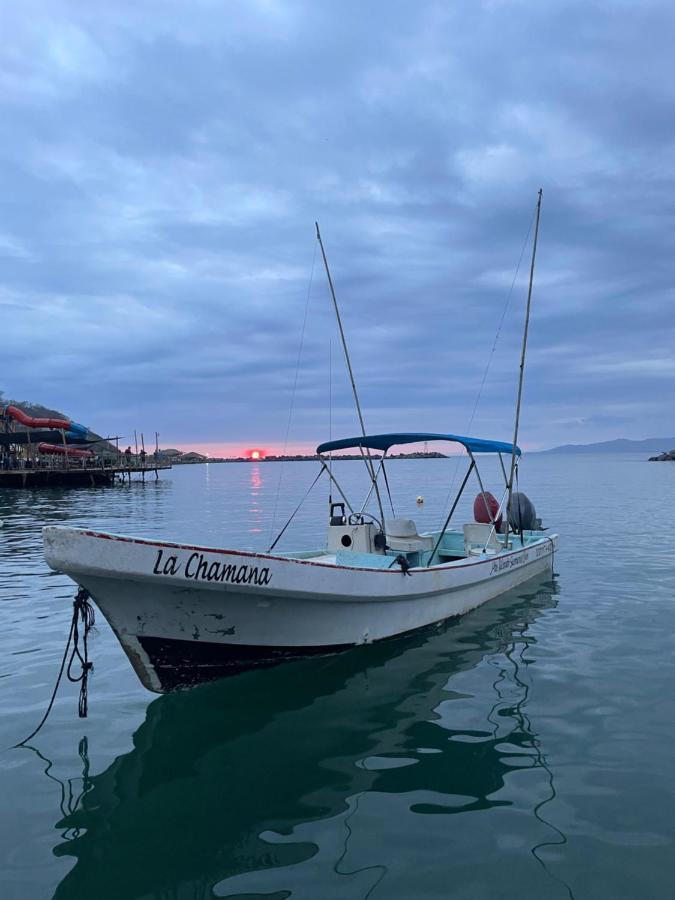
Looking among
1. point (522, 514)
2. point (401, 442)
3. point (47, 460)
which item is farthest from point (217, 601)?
point (47, 460)

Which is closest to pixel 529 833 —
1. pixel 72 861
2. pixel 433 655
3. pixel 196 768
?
pixel 196 768

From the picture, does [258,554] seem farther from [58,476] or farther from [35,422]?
[35,422]

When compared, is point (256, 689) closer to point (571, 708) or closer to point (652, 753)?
point (571, 708)

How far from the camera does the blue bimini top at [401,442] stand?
10797 mm

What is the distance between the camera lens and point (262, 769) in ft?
18.9

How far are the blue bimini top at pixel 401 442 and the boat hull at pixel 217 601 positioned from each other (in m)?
2.83

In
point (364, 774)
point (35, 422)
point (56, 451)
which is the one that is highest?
point (35, 422)

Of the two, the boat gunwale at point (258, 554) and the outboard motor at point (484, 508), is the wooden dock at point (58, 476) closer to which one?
the outboard motor at point (484, 508)

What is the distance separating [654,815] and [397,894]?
2342 millimetres

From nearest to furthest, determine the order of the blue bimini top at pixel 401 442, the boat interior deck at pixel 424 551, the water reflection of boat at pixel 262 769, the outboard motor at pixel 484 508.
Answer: the water reflection of boat at pixel 262 769, the boat interior deck at pixel 424 551, the blue bimini top at pixel 401 442, the outboard motor at pixel 484 508

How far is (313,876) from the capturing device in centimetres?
431

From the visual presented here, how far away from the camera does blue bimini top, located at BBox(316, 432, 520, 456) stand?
10.8 meters

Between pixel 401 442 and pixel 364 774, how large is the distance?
257 inches

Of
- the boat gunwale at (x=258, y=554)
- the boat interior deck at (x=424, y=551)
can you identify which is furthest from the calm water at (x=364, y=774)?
the boat interior deck at (x=424, y=551)
